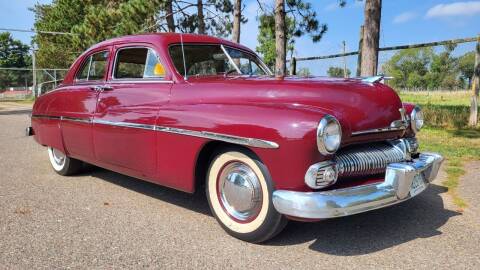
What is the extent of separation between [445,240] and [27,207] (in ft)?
12.2

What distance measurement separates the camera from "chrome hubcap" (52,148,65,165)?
6.07m

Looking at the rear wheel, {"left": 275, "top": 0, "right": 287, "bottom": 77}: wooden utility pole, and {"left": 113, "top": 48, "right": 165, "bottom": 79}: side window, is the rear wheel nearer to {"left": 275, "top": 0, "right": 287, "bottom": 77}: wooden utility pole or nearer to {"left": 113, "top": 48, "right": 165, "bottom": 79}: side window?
{"left": 113, "top": 48, "right": 165, "bottom": 79}: side window

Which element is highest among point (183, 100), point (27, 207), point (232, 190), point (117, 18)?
point (117, 18)

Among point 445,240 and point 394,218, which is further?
point 394,218

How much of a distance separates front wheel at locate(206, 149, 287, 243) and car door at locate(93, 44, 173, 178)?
0.71 metres

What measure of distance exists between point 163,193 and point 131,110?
110 cm

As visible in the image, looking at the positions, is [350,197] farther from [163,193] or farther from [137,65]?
[137,65]

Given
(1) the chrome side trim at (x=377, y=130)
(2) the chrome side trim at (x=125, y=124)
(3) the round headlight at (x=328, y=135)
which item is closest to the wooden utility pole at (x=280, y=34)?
(2) the chrome side trim at (x=125, y=124)

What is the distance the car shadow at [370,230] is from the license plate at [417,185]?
36 cm

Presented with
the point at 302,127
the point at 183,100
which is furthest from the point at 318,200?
the point at 183,100

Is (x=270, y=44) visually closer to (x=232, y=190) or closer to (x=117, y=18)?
(x=117, y=18)

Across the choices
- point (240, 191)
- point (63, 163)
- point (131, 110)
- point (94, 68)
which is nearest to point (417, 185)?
point (240, 191)

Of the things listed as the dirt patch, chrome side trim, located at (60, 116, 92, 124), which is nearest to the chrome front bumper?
the dirt patch

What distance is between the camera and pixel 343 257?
3.28m
